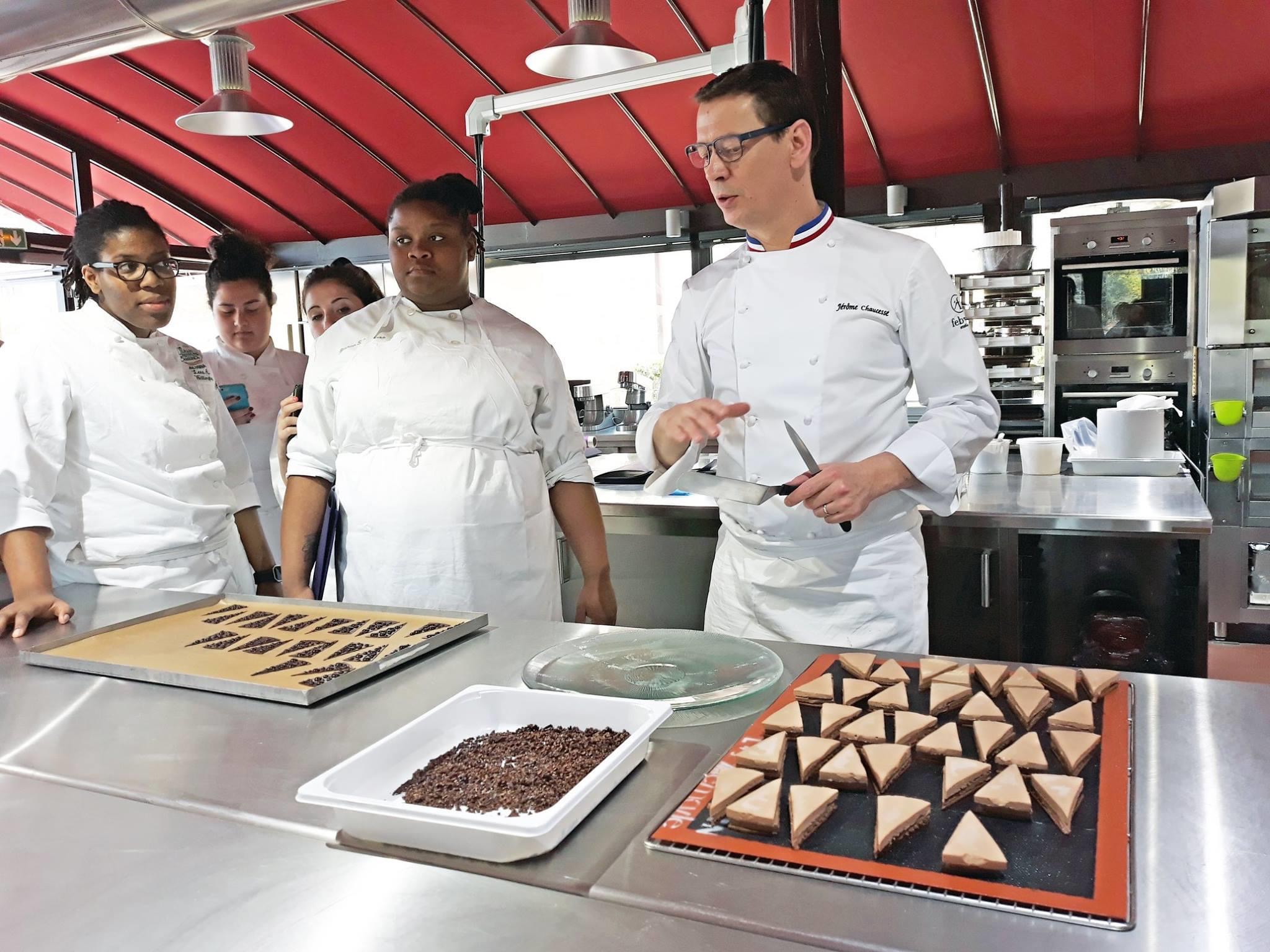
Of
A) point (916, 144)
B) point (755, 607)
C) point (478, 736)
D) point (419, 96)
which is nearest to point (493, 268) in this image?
point (419, 96)

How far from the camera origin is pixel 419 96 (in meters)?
7.77

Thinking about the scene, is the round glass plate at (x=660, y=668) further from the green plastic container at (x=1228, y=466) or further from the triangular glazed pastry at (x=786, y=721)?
the green plastic container at (x=1228, y=466)

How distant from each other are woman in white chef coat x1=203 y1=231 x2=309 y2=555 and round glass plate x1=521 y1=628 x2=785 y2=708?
6.95 ft

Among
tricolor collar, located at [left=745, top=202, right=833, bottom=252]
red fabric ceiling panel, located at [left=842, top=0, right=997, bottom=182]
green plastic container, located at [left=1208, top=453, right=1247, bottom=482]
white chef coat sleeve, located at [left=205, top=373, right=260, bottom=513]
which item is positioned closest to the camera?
tricolor collar, located at [left=745, top=202, right=833, bottom=252]

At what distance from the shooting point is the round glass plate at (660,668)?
1.14 m

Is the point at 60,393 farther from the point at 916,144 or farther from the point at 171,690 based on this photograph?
the point at 916,144

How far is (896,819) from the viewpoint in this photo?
2.56ft

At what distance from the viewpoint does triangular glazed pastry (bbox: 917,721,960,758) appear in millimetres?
915

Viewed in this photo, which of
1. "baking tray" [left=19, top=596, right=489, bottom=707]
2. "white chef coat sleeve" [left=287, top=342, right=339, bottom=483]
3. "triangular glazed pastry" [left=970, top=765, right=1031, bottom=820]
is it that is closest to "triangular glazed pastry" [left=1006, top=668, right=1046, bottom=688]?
"triangular glazed pastry" [left=970, top=765, right=1031, bottom=820]

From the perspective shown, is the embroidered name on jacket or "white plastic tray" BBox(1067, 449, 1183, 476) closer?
the embroidered name on jacket

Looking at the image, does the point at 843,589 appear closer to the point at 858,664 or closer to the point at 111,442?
the point at 858,664

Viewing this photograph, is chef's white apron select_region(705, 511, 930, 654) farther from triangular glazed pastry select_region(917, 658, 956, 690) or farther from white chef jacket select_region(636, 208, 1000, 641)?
triangular glazed pastry select_region(917, 658, 956, 690)

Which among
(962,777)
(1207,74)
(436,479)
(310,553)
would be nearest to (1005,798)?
(962,777)

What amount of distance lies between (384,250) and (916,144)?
5.01 metres
